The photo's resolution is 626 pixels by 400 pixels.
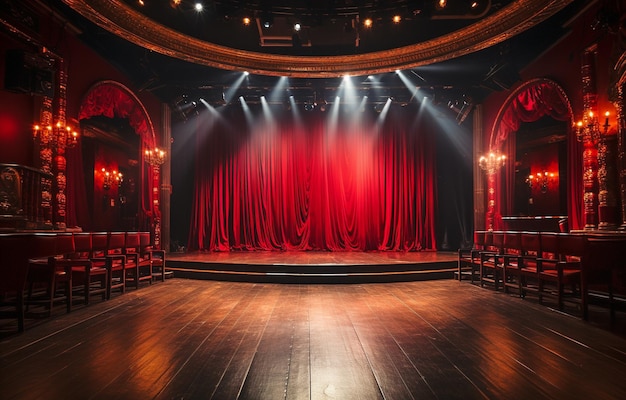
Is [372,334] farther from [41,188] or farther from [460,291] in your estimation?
[41,188]

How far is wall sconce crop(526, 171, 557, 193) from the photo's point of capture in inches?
399

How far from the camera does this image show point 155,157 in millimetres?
8195

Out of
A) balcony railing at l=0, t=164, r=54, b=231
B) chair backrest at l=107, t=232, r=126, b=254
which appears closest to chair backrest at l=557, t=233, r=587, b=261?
chair backrest at l=107, t=232, r=126, b=254

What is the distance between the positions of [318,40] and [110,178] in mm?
6976

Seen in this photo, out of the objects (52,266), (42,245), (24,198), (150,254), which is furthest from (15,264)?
(150,254)

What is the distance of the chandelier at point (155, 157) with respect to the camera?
809 centimetres

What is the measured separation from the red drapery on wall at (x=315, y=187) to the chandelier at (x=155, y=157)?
1.63 metres

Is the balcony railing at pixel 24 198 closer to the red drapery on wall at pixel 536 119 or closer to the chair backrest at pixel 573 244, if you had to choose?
the chair backrest at pixel 573 244

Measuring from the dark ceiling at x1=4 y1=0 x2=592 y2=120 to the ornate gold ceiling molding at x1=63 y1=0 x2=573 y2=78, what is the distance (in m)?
0.13

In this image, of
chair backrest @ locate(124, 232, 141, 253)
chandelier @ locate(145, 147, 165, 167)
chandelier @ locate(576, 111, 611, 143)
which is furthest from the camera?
chandelier @ locate(145, 147, 165, 167)

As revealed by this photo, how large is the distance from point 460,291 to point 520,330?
6.30ft

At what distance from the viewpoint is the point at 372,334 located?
117 inches

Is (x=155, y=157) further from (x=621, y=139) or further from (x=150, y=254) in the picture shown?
(x=621, y=139)

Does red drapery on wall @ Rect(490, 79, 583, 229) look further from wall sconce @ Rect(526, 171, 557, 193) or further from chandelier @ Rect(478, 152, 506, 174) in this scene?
wall sconce @ Rect(526, 171, 557, 193)
